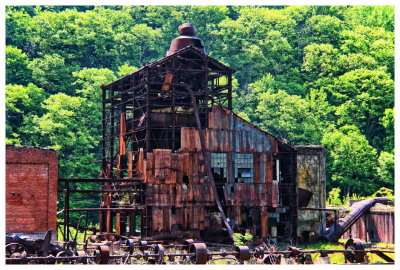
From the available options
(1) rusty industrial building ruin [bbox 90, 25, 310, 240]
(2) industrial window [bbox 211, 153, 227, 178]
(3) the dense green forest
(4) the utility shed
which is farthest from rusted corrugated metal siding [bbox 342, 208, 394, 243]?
(3) the dense green forest

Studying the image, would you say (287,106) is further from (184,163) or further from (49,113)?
Result: (184,163)

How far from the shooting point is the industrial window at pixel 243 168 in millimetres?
40406

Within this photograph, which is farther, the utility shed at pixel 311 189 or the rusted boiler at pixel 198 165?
the utility shed at pixel 311 189

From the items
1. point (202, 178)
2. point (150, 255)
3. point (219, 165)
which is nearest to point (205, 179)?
point (202, 178)

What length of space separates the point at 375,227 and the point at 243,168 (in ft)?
26.4

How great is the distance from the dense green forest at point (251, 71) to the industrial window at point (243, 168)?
1756 centimetres

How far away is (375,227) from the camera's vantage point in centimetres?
4078

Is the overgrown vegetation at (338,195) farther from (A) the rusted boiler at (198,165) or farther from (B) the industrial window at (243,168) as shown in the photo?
(B) the industrial window at (243,168)

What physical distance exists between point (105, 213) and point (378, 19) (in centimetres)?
4212

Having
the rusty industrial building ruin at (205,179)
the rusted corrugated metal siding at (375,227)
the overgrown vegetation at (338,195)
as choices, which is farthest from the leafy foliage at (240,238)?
the overgrown vegetation at (338,195)

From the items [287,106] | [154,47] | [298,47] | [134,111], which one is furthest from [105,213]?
[298,47]

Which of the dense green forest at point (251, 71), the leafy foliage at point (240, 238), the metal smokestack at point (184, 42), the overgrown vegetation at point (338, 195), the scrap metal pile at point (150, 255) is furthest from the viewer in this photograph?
the dense green forest at point (251, 71)

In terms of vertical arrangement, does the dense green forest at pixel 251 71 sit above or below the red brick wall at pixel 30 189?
above
